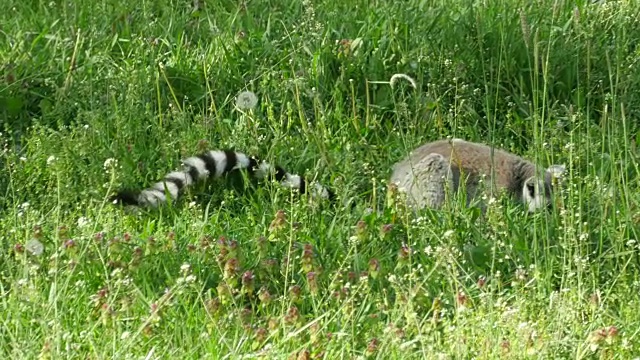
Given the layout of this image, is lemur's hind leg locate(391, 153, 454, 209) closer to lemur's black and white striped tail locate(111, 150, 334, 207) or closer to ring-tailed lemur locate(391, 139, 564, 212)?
ring-tailed lemur locate(391, 139, 564, 212)

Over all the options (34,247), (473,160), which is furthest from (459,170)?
(34,247)

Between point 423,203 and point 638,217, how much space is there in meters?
1.04

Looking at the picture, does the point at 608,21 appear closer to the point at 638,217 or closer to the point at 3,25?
the point at 638,217

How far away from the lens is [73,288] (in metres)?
4.06

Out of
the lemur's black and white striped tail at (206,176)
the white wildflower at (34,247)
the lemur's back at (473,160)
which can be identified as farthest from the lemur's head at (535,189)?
the white wildflower at (34,247)

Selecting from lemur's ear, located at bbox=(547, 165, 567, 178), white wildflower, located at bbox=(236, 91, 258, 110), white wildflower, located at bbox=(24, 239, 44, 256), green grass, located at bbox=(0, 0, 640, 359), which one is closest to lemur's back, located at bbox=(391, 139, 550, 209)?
green grass, located at bbox=(0, 0, 640, 359)

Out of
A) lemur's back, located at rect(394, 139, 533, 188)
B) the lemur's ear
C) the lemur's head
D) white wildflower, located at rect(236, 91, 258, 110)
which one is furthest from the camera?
white wildflower, located at rect(236, 91, 258, 110)

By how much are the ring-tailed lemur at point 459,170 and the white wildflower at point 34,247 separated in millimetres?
1723

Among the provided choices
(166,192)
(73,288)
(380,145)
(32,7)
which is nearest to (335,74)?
(380,145)

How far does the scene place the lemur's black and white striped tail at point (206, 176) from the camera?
494 cm

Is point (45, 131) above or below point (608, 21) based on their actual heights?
below

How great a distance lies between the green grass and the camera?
3686mm

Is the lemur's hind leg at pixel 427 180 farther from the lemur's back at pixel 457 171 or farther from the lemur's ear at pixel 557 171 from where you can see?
the lemur's ear at pixel 557 171

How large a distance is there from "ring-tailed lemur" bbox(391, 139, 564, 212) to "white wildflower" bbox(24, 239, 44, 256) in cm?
172
